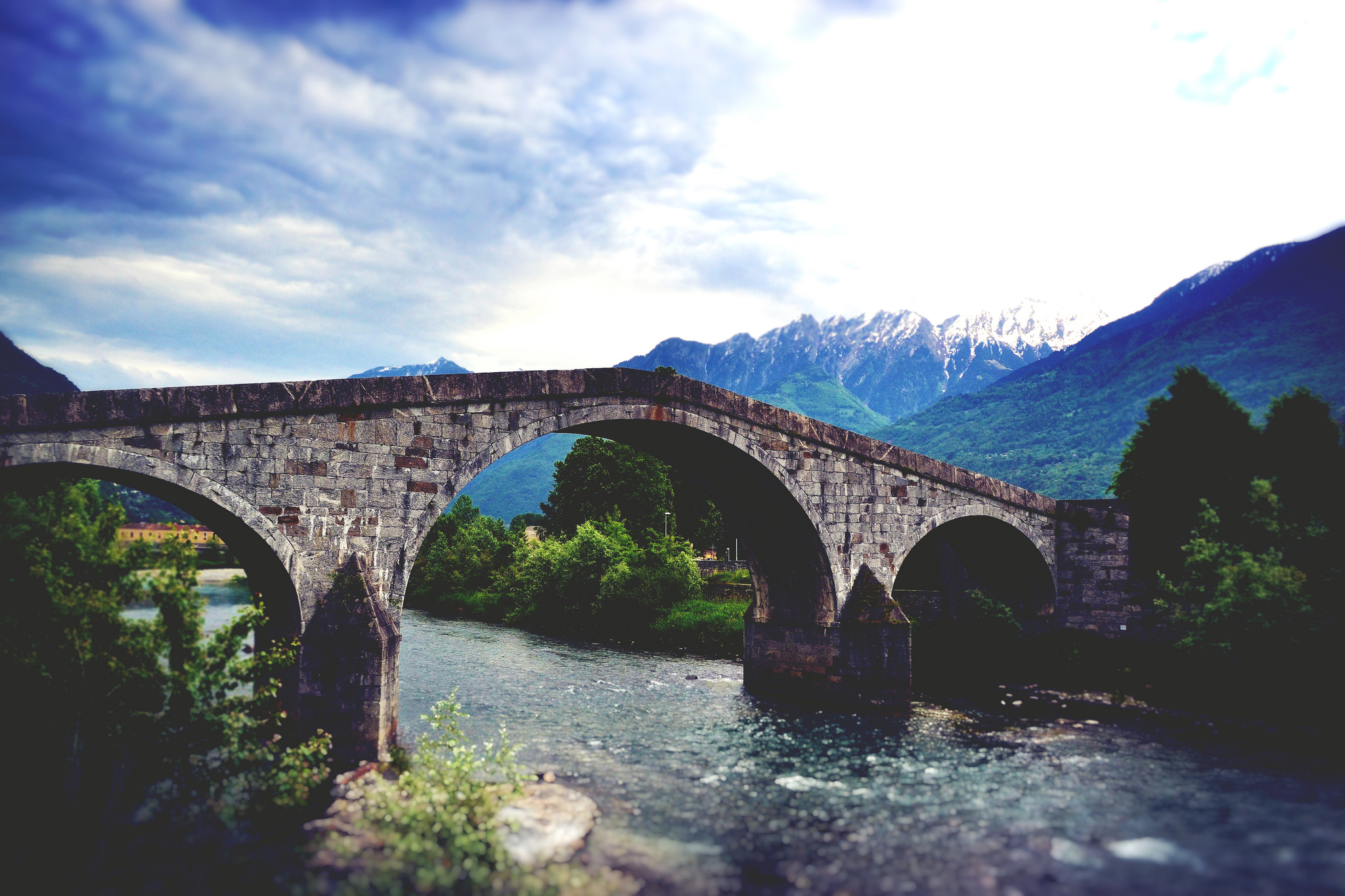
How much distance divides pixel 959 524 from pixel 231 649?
19.3 meters

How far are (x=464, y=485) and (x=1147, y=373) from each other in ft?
380

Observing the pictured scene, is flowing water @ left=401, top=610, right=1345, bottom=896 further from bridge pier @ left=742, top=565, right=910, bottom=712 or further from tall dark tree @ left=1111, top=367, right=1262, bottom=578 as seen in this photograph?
tall dark tree @ left=1111, top=367, right=1262, bottom=578

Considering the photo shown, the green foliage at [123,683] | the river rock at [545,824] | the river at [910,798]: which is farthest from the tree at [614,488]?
the green foliage at [123,683]

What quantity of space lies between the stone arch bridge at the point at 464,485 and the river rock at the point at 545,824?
2.53 m

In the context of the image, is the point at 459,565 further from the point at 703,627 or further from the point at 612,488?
the point at 703,627

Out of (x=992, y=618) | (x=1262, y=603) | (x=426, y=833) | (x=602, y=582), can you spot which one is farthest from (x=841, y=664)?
(x=602, y=582)

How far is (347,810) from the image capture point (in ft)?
33.5

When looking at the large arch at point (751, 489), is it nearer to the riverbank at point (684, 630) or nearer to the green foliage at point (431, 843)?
the green foliage at point (431, 843)

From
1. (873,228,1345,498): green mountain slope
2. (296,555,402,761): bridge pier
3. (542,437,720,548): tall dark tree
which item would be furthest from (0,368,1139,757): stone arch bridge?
(873,228,1345,498): green mountain slope

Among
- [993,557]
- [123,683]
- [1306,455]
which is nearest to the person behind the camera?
[123,683]

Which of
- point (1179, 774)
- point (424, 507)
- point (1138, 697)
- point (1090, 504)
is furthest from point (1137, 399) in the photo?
point (424, 507)

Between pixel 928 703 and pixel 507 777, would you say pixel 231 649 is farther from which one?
pixel 928 703

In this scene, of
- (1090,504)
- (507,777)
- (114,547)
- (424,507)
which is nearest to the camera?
(114,547)

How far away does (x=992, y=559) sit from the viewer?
2417cm
